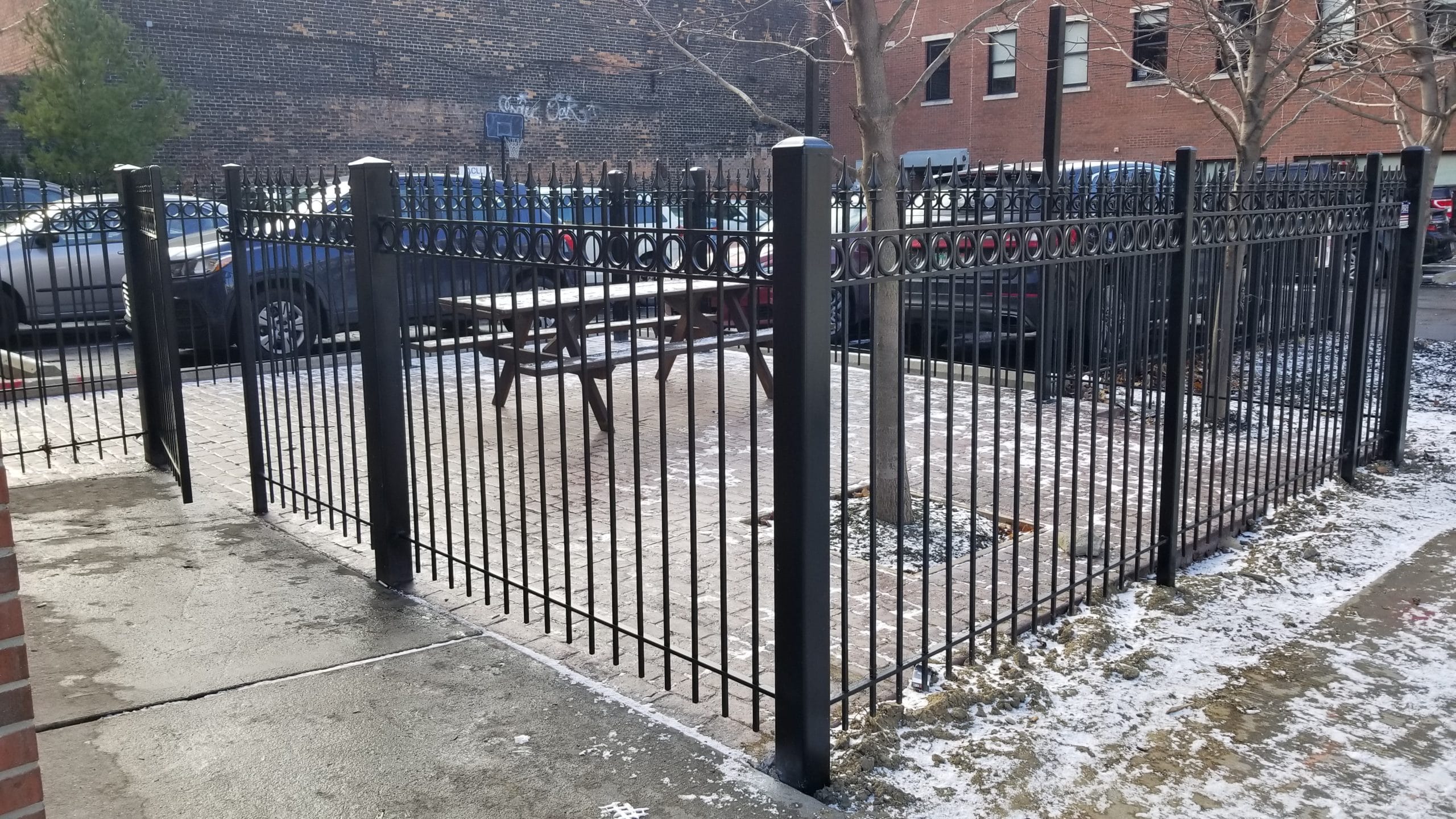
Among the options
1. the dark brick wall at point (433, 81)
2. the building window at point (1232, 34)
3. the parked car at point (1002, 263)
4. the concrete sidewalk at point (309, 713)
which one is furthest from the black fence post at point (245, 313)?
the dark brick wall at point (433, 81)

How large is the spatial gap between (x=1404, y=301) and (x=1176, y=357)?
8.84ft

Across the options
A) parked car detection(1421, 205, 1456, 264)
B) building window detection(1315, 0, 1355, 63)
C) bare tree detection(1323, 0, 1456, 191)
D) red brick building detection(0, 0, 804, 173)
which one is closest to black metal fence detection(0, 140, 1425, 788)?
building window detection(1315, 0, 1355, 63)

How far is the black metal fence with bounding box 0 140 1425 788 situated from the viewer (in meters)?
3.31

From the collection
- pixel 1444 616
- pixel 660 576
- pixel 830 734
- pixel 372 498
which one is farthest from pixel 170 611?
pixel 1444 616

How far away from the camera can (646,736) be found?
3.54 metres

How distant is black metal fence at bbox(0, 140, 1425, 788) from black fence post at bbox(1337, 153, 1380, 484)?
22mm

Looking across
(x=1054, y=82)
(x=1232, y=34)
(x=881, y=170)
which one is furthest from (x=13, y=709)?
(x=1054, y=82)

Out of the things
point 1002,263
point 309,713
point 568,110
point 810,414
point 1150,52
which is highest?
point 1150,52

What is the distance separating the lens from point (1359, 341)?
252 inches

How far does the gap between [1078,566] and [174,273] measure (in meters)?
8.70

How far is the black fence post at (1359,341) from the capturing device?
612 centimetres

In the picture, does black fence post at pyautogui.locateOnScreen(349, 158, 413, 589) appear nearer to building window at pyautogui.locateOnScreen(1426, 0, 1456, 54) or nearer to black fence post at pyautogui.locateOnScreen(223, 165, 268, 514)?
black fence post at pyautogui.locateOnScreen(223, 165, 268, 514)

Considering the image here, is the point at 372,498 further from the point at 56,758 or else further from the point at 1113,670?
the point at 1113,670

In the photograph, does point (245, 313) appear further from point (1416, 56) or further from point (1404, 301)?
point (1416, 56)
